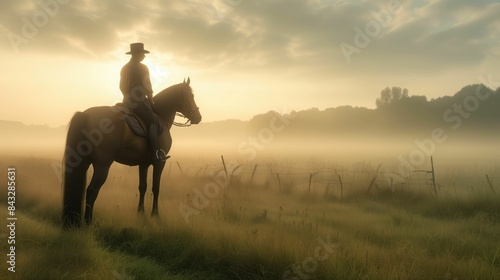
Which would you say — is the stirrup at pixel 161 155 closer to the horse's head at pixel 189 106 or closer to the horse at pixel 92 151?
the horse at pixel 92 151

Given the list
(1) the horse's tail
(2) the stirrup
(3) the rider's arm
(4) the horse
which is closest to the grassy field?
(1) the horse's tail

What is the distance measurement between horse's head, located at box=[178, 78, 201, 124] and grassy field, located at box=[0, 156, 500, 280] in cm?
220

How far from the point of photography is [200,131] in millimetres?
185500

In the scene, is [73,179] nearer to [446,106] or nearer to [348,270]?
[348,270]

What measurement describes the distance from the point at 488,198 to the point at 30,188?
519 inches

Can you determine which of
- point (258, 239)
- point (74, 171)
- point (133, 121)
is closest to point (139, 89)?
point (133, 121)

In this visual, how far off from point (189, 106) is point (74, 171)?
2879mm

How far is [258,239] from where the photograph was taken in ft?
16.8

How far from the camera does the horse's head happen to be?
7.70m

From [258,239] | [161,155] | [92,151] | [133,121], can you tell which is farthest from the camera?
[161,155]

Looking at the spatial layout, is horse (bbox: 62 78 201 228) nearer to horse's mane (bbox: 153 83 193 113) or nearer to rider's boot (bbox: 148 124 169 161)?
rider's boot (bbox: 148 124 169 161)

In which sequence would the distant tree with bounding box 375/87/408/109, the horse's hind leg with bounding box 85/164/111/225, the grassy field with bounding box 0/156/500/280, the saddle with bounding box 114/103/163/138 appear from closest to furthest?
the grassy field with bounding box 0/156/500/280
the horse's hind leg with bounding box 85/164/111/225
the saddle with bounding box 114/103/163/138
the distant tree with bounding box 375/87/408/109

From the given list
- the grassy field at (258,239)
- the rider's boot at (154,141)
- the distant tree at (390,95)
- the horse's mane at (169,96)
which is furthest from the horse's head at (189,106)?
the distant tree at (390,95)

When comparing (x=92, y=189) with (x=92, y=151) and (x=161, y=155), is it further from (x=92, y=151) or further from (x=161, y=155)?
(x=161, y=155)
